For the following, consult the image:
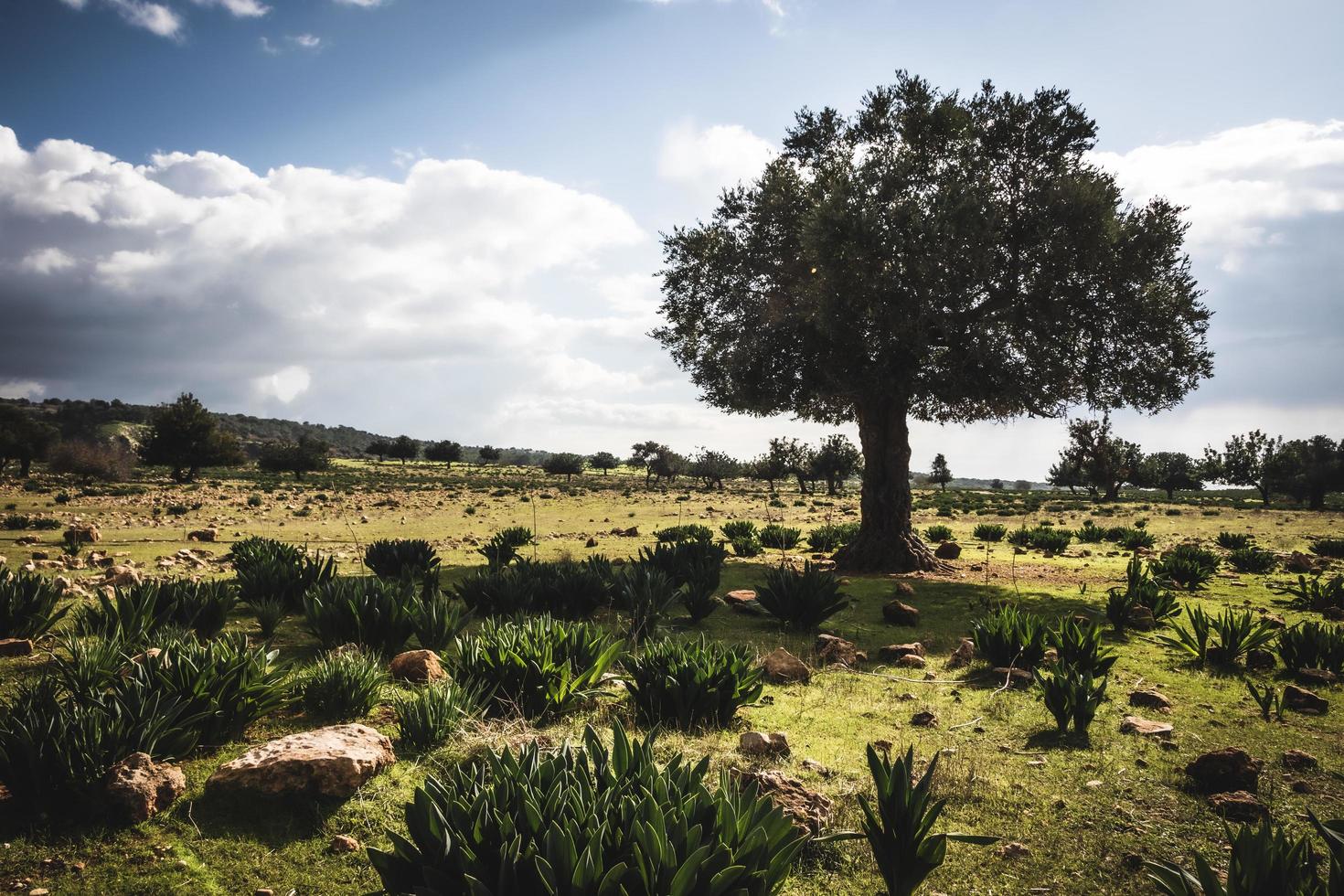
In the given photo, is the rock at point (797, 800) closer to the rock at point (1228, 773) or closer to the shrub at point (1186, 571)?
the rock at point (1228, 773)

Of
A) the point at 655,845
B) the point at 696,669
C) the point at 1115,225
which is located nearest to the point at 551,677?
the point at 696,669

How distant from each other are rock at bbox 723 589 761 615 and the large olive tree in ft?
19.5

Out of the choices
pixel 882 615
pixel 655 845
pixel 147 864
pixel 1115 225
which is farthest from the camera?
pixel 1115 225

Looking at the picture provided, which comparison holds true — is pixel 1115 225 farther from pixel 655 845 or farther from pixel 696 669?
pixel 655 845

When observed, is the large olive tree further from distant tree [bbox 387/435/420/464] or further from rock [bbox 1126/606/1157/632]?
distant tree [bbox 387/435/420/464]

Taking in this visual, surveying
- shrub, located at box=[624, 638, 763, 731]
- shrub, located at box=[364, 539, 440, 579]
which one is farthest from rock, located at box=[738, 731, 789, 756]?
shrub, located at box=[364, 539, 440, 579]

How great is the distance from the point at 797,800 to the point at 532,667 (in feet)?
8.26

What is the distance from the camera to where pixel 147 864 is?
335 cm

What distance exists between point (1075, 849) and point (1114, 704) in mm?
3261

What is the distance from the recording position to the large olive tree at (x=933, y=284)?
1348 cm

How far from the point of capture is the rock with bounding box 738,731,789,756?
15.5 ft

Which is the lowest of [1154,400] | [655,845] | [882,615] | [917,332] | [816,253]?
[882,615]

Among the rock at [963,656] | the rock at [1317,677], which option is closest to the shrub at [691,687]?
the rock at [963,656]

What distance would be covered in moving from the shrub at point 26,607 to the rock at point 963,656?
967cm
